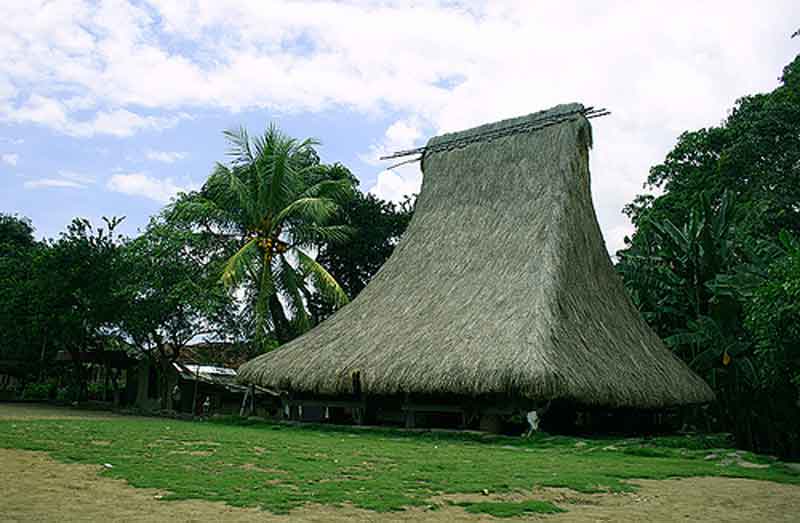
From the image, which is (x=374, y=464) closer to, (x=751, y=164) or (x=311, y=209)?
(x=311, y=209)

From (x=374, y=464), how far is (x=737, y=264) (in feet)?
36.5

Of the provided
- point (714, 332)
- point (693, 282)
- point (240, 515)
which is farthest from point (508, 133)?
point (240, 515)

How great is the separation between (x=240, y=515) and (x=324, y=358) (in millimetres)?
10197

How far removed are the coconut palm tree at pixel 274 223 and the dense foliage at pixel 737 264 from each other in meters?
7.53

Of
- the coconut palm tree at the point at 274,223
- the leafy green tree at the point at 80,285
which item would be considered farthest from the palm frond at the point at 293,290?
the leafy green tree at the point at 80,285

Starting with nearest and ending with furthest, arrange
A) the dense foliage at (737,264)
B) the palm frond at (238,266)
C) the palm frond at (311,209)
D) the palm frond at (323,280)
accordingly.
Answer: the dense foliage at (737,264)
the palm frond at (238,266)
the palm frond at (311,209)
the palm frond at (323,280)

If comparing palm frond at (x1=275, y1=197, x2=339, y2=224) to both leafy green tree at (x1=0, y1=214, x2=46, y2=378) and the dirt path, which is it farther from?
the dirt path

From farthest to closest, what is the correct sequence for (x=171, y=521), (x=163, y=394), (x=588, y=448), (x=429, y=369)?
1. (x=163, y=394)
2. (x=429, y=369)
3. (x=588, y=448)
4. (x=171, y=521)

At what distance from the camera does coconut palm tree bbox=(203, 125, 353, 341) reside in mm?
19578

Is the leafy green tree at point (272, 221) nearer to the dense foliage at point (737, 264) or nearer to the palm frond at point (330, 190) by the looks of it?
the palm frond at point (330, 190)

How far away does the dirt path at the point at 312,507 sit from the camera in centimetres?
479

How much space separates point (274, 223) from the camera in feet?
65.9

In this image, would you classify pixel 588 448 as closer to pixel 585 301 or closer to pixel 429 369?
pixel 429 369

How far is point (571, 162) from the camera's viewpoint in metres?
16.8
